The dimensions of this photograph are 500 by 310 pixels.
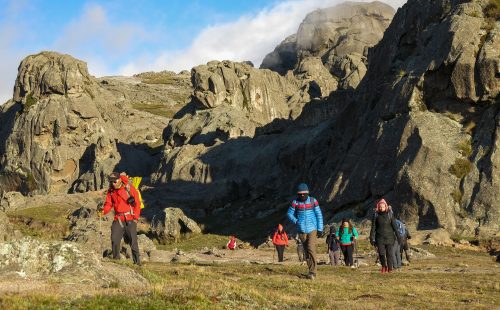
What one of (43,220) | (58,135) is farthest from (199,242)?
(58,135)

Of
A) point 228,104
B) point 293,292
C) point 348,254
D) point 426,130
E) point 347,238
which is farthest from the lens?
point 228,104

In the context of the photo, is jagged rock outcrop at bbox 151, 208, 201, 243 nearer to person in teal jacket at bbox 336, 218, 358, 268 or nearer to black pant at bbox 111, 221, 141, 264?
person in teal jacket at bbox 336, 218, 358, 268

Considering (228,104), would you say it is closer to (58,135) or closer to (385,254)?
(58,135)

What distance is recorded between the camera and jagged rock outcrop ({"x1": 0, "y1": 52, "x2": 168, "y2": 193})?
408 ft

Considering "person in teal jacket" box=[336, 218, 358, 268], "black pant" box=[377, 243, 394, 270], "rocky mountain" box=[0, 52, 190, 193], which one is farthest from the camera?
"rocky mountain" box=[0, 52, 190, 193]

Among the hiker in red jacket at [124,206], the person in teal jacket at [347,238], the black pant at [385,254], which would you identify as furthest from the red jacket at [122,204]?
the person in teal jacket at [347,238]

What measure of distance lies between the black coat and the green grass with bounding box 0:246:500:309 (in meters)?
1.42

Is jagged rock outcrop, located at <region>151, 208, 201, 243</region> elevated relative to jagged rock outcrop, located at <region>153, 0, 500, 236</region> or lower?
lower

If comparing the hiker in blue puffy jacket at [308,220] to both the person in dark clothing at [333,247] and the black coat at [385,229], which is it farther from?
the person in dark clothing at [333,247]

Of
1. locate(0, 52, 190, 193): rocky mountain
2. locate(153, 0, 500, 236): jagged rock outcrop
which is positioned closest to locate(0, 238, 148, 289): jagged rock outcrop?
locate(153, 0, 500, 236): jagged rock outcrop

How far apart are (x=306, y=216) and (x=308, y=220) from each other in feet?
0.50

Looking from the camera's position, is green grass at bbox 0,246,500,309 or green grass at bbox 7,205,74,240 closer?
green grass at bbox 0,246,500,309

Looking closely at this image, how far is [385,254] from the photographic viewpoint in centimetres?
2436

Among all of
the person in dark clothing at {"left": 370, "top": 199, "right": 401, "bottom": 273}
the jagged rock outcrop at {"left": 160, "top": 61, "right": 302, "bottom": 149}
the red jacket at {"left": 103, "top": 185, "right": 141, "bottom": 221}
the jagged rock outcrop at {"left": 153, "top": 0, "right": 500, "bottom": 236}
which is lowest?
the person in dark clothing at {"left": 370, "top": 199, "right": 401, "bottom": 273}
